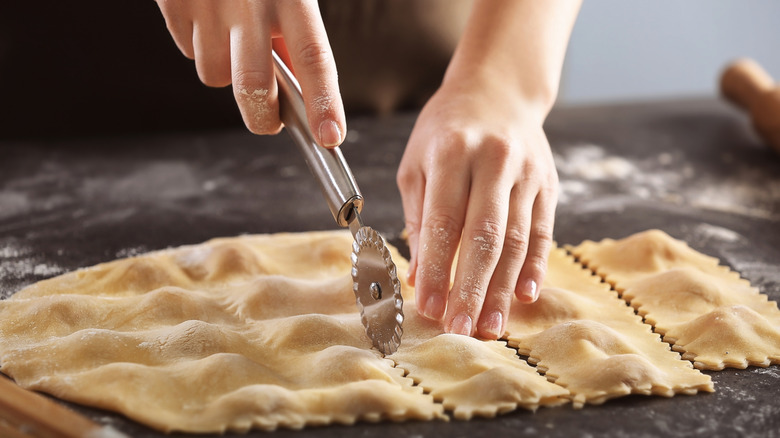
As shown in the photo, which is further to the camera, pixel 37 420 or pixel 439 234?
pixel 439 234

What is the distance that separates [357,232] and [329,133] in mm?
151

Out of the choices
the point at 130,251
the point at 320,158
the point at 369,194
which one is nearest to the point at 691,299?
the point at 320,158

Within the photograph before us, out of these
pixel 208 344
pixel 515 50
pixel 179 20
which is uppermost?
pixel 179 20

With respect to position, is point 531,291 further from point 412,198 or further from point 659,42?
point 659,42

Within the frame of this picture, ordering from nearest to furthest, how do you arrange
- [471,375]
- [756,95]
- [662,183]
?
1. [471,375]
2. [662,183]
3. [756,95]

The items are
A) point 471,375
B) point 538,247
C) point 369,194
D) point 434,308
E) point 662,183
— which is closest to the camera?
point 471,375

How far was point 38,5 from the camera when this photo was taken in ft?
6.59

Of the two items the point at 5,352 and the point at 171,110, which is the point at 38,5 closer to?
the point at 171,110

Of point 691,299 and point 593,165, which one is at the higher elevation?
point 691,299

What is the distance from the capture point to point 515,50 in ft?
5.25

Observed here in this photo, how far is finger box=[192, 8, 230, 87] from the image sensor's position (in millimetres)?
1168

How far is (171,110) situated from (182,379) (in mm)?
1346

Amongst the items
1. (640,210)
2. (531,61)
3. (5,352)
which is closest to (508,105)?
(531,61)

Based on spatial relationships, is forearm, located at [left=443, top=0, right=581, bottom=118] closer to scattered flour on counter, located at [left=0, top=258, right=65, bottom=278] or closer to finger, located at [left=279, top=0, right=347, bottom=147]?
finger, located at [left=279, top=0, right=347, bottom=147]
